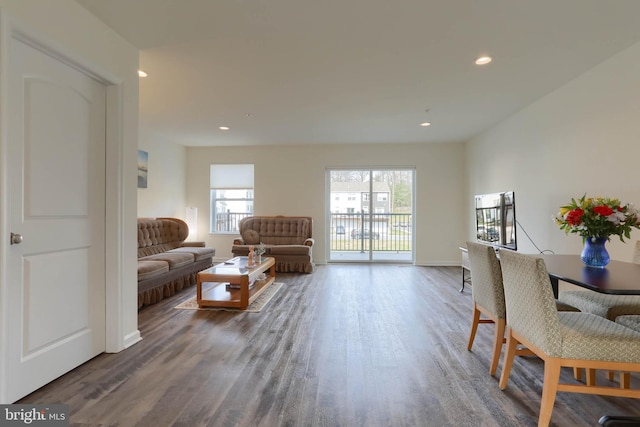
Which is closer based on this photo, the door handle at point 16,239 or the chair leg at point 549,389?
the chair leg at point 549,389

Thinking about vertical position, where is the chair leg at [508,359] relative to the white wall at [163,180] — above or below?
below

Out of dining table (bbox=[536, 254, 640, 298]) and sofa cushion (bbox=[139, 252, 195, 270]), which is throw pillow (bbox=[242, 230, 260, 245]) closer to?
sofa cushion (bbox=[139, 252, 195, 270])

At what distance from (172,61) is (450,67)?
8.64 ft

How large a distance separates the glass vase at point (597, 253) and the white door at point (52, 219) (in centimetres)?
354

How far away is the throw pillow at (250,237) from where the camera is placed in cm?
574

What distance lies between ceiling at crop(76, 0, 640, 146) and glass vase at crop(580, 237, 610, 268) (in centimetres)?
157

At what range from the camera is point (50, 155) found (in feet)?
6.26

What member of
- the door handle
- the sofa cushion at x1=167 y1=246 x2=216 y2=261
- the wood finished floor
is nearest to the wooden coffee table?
Answer: the wood finished floor

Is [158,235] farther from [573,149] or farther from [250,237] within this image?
[573,149]

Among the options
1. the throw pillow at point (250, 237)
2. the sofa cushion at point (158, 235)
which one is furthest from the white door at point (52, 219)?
the throw pillow at point (250, 237)

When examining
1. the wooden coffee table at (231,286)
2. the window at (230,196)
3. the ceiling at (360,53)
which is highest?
the ceiling at (360,53)

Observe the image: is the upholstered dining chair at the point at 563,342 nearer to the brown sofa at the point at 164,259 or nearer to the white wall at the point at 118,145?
the white wall at the point at 118,145

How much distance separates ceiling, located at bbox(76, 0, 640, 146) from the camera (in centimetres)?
203

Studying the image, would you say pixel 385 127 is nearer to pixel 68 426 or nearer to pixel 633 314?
pixel 633 314
